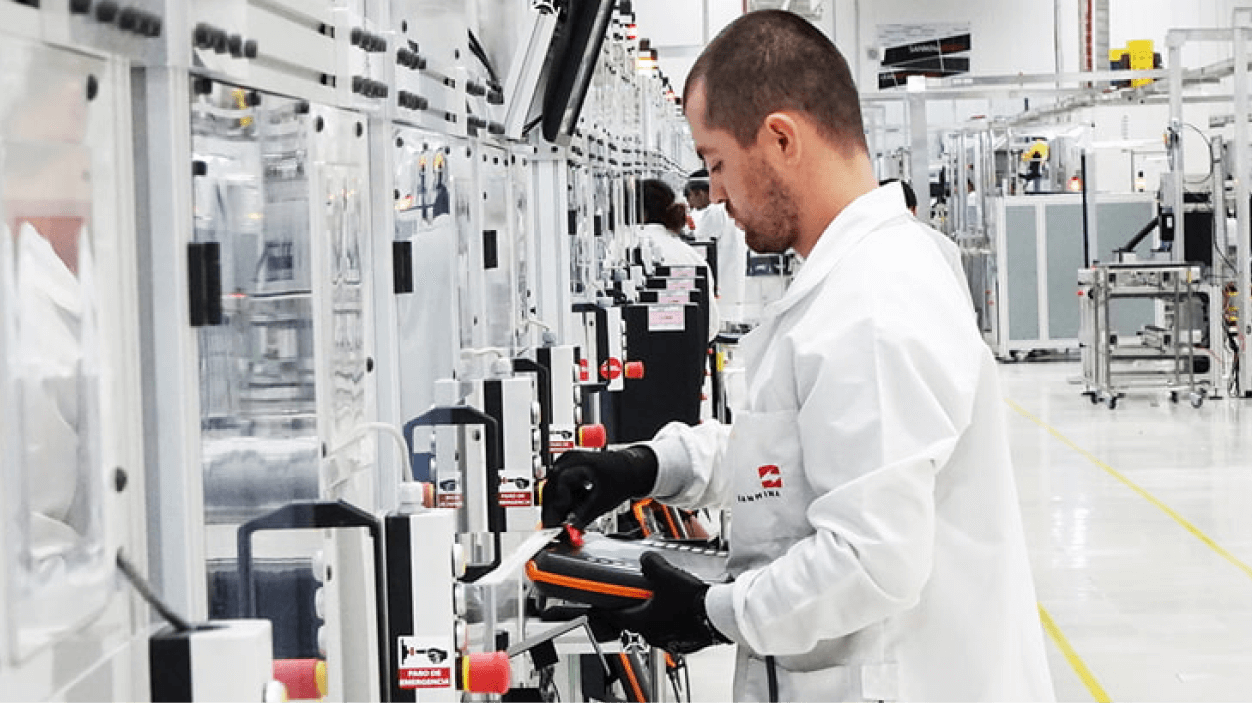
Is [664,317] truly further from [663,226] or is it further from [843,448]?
[843,448]

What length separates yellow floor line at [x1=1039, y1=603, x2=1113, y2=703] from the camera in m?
6.17

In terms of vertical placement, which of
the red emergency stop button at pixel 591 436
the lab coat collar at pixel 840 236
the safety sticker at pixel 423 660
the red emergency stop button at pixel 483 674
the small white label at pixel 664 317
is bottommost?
the red emergency stop button at pixel 483 674

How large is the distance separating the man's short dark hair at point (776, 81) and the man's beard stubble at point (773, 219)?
7cm

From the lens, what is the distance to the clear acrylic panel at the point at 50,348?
4.72 ft

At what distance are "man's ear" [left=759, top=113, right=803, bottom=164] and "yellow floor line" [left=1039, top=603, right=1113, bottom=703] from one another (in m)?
4.24

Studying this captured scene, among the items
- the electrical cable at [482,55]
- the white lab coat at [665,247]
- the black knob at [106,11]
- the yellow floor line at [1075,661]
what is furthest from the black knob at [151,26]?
the white lab coat at [665,247]

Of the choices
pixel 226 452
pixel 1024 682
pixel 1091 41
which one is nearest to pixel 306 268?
pixel 226 452

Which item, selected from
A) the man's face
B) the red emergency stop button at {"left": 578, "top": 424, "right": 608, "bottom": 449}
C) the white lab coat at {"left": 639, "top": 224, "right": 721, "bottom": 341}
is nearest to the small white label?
the white lab coat at {"left": 639, "top": 224, "right": 721, "bottom": 341}

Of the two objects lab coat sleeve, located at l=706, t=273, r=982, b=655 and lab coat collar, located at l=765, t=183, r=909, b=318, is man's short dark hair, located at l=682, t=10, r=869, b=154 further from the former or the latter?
lab coat sleeve, located at l=706, t=273, r=982, b=655

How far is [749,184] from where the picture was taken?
2.39 meters

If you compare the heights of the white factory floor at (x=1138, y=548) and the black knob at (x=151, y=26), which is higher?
the black knob at (x=151, y=26)

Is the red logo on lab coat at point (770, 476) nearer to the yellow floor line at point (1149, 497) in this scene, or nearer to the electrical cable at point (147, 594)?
the electrical cable at point (147, 594)

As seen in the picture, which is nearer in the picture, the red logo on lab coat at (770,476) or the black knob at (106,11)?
the black knob at (106,11)

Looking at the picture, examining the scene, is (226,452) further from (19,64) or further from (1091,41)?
(1091,41)
